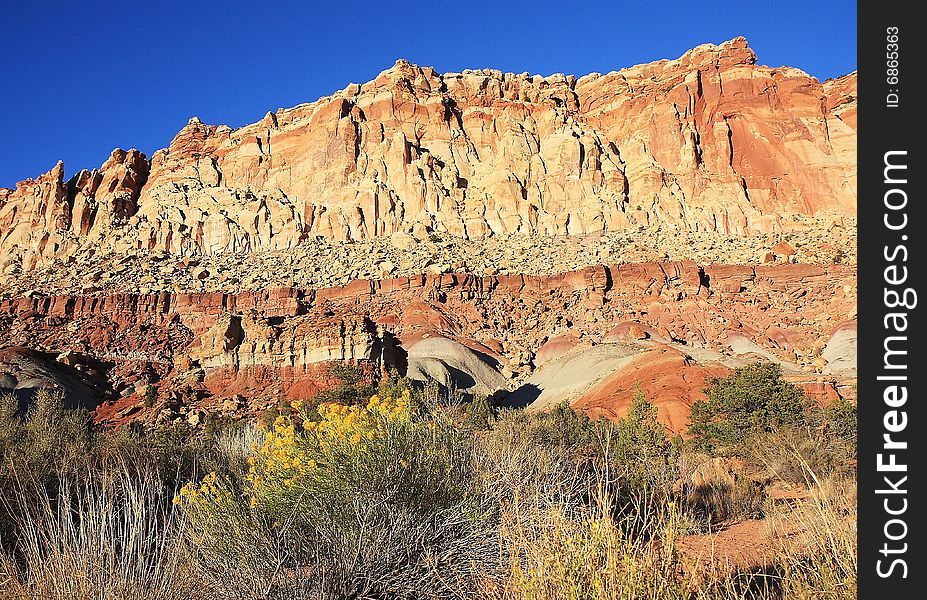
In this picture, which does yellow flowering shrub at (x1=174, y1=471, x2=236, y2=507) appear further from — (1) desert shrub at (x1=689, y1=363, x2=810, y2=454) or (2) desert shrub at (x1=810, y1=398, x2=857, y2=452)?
(1) desert shrub at (x1=689, y1=363, x2=810, y2=454)

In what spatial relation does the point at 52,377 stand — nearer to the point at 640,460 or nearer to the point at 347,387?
the point at 347,387

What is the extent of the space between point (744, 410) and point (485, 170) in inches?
2288

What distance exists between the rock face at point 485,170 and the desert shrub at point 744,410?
45.5 m

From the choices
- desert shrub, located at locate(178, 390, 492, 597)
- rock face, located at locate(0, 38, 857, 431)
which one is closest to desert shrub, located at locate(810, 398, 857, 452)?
rock face, located at locate(0, 38, 857, 431)

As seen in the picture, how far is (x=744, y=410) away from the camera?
1745 cm

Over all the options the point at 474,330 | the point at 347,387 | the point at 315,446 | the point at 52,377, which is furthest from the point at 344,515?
the point at 474,330

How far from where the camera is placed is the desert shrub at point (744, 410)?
52.4 ft

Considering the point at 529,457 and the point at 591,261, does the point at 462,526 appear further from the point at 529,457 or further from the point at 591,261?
the point at 591,261

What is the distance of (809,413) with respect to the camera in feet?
55.6

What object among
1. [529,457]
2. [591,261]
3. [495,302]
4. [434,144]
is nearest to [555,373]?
[495,302]
